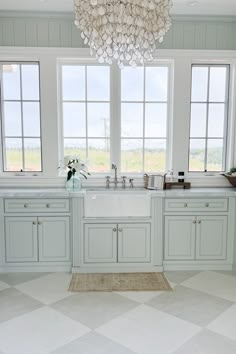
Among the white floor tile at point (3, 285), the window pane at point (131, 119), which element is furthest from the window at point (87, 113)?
the white floor tile at point (3, 285)

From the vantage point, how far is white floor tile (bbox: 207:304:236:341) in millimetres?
2582

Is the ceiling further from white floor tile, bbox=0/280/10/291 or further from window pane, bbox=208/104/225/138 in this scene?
white floor tile, bbox=0/280/10/291

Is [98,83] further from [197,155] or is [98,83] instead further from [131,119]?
[197,155]

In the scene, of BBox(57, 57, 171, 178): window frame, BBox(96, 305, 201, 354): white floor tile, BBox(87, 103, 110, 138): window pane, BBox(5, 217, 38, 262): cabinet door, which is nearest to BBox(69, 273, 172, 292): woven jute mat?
BBox(96, 305, 201, 354): white floor tile

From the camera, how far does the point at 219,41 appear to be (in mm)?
4008

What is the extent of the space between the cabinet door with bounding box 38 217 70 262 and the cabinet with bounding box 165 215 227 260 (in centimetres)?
Answer: 117

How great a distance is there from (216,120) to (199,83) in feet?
1.74

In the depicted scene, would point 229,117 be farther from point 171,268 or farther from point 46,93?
point 46,93

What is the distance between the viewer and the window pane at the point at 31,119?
13.4ft

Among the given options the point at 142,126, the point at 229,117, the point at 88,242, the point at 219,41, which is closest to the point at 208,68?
the point at 219,41

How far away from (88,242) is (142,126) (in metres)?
1.64

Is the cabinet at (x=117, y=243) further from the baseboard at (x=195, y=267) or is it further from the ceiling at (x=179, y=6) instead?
the ceiling at (x=179, y=6)

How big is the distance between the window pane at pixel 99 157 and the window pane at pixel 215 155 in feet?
4.42

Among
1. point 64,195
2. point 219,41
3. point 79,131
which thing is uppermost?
point 219,41
